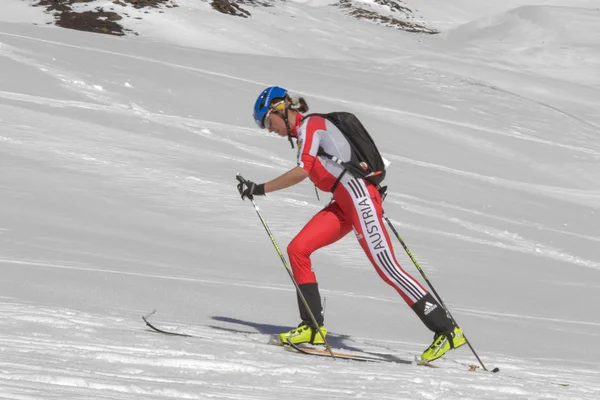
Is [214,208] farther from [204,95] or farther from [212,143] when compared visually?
[204,95]

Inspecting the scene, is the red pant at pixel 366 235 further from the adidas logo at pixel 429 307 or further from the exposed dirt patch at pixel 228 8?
the exposed dirt patch at pixel 228 8

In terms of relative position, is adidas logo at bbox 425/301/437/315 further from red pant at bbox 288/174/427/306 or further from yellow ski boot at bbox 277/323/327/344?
yellow ski boot at bbox 277/323/327/344

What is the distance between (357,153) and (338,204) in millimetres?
363

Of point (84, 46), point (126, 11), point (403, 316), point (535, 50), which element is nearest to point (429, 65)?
point (535, 50)

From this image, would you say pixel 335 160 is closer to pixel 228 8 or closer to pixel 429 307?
pixel 429 307

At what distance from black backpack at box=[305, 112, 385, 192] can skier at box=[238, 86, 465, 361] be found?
3cm

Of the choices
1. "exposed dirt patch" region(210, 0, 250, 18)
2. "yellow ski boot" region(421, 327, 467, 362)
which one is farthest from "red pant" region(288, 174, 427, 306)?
"exposed dirt patch" region(210, 0, 250, 18)

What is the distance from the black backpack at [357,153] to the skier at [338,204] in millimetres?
30

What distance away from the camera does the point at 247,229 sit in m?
9.93

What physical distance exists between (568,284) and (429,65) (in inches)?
723

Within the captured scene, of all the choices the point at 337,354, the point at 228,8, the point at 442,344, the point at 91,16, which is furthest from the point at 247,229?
the point at 228,8

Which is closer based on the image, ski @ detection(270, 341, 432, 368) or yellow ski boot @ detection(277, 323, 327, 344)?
ski @ detection(270, 341, 432, 368)

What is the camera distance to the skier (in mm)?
5402

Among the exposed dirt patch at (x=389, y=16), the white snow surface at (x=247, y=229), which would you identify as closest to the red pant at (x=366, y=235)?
the white snow surface at (x=247, y=229)
